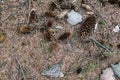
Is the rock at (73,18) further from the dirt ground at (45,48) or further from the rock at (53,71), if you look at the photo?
the rock at (53,71)

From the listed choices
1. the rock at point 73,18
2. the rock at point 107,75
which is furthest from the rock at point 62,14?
the rock at point 107,75

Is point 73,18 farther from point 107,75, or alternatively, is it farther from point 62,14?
point 107,75

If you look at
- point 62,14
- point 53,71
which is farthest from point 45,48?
point 62,14

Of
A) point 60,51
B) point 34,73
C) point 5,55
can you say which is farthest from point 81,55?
point 5,55

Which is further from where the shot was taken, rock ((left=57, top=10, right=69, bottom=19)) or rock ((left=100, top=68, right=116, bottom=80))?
rock ((left=57, top=10, right=69, bottom=19))

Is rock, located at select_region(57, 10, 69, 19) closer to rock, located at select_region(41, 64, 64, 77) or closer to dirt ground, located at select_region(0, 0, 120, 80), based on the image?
dirt ground, located at select_region(0, 0, 120, 80)

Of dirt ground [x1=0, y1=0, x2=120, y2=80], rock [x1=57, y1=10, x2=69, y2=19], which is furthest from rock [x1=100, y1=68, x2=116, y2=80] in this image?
rock [x1=57, y1=10, x2=69, y2=19]
